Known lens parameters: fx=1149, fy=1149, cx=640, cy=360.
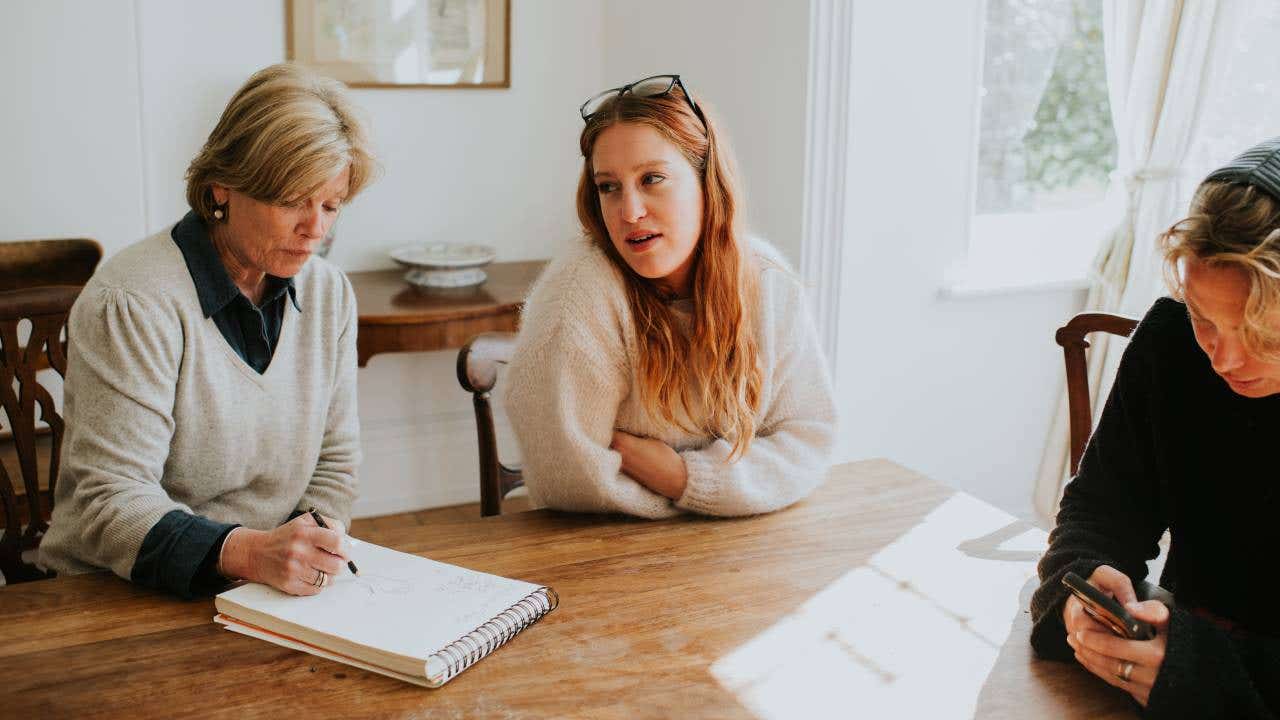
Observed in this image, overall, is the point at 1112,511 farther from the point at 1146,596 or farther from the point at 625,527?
the point at 625,527

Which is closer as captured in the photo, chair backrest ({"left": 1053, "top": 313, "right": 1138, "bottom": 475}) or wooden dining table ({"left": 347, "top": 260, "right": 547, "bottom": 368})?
chair backrest ({"left": 1053, "top": 313, "right": 1138, "bottom": 475})

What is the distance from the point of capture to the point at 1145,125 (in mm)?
2961

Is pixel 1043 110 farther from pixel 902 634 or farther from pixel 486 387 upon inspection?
pixel 902 634

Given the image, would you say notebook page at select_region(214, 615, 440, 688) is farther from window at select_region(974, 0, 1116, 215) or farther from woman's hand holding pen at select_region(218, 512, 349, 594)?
window at select_region(974, 0, 1116, 215)

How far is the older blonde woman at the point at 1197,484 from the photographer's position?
1119 millimetres

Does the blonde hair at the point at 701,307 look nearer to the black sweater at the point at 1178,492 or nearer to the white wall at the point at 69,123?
the black sweater at the point at 1178,492

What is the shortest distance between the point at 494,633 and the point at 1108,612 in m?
0.67

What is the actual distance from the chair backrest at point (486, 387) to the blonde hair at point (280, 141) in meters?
0.41

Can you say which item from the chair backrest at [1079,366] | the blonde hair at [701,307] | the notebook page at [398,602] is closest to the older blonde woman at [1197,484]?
the chair backrest at [1079,366]

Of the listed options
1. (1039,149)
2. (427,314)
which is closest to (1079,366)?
(1039,149)

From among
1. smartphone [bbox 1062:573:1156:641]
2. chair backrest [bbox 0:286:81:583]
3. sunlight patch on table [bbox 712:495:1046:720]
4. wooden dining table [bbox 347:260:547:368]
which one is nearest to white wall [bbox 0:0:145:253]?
wooden dining table [bbox 347:260:547:368]

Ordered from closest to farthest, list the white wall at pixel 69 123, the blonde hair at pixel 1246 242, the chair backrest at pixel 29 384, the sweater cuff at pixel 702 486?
the blonde hair at pixel 1246 242
the sweater cuff at pixel 702 486
the chair backrest at pixel 29 384
the white wall at pixel 69 123

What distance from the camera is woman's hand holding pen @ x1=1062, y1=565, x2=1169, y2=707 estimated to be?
1185 millimetres

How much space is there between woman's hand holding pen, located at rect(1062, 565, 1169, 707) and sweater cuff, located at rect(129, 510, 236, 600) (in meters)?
1.01
